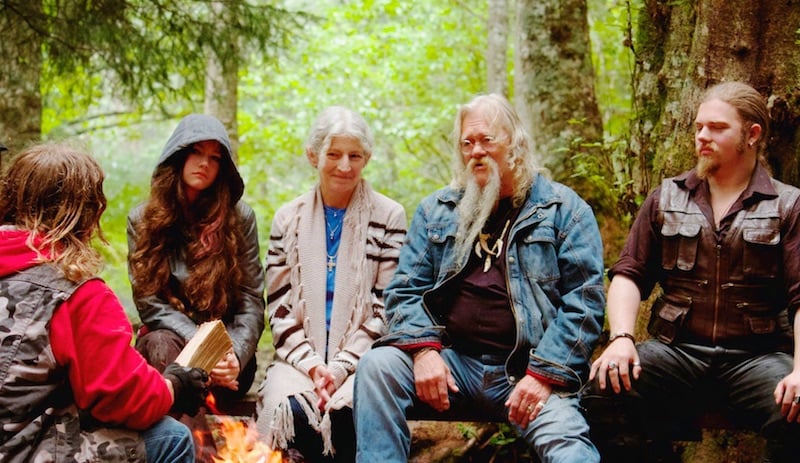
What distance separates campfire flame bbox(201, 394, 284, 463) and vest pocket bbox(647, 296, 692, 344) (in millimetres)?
1968

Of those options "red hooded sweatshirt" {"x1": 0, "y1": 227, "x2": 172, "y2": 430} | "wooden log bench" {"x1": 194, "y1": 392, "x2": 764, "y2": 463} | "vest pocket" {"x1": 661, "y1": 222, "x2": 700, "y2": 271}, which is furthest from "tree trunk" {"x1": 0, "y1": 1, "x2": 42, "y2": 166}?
"vest pocket" {"x1": 661, "y1": 222, "x2": 700, "y2": 271}

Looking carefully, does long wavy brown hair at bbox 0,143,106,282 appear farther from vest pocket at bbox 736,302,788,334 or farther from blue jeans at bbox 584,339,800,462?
vest pocket at bbox 736,302,788,334

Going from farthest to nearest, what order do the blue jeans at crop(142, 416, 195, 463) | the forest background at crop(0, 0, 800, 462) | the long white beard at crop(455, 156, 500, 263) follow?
the forest background at crop(0, 0, 800, 462) → the long white beard at crop(455, 156, 500, 263) → the blue jeans at crop(142, 416, 195, 463)

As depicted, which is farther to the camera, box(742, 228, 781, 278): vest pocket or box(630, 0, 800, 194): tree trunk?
box(630, 0, 800, 194): tree trunk

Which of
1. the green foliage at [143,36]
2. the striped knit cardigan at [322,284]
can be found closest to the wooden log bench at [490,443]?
the striped knit cardigan at [322,284]

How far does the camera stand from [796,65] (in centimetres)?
396

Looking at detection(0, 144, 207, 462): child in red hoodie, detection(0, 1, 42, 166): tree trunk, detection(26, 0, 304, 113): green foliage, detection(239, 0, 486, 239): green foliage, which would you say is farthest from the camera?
detection(239, 0, 486, 239): green foliage

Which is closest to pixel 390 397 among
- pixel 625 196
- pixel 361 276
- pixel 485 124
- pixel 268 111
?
pixel 361 276

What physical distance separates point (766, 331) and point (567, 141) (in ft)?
8.51

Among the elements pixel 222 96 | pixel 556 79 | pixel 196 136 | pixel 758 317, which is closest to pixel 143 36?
pixel 222 96

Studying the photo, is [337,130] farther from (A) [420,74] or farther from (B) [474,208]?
(A) [420,74]

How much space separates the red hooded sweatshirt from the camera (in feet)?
7.92

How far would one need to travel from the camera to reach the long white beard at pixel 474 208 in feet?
12.1

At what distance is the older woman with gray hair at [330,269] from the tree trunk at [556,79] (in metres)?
1.95
